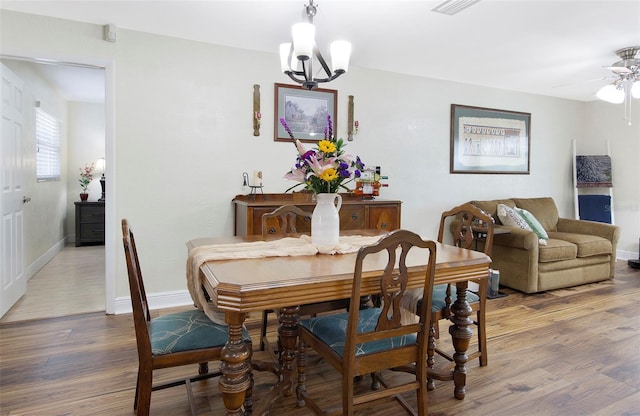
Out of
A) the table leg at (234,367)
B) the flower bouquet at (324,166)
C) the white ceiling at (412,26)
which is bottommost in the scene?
the table leg at (234,367)

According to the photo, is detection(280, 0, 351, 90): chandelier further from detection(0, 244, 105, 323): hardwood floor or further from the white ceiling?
detection(0, 244, 105, 323): hardwood floor

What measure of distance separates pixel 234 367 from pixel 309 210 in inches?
82.9

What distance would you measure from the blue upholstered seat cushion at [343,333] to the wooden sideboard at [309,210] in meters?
1.48

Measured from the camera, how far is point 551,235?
4.61m

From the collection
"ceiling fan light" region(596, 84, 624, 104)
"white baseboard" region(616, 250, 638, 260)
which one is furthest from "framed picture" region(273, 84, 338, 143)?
"white baseboard" region(616, 250, 638, 260)

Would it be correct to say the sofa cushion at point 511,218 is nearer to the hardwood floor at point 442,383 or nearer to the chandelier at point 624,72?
the hardwood floor at point 442,383

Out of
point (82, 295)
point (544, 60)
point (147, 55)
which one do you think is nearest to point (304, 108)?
point (147, 55)

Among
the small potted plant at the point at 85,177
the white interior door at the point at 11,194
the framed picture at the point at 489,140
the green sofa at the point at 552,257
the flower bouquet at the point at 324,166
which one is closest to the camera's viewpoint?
the flower bouquet at the point at 324,166

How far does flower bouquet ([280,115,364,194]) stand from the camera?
75.8 inches

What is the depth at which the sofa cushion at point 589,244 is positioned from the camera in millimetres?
4199

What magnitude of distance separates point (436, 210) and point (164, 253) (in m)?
3.03

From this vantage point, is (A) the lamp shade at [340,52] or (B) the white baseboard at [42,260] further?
(B) the white baseboard at [42,260]

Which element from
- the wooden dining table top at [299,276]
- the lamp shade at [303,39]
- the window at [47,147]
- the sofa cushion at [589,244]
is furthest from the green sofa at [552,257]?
the window at [47,147]

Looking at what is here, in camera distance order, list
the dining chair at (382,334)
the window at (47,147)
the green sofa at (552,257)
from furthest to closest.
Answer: the window at (47,147) → the green sofa at (552,257) → the dining chair at (382,334)
